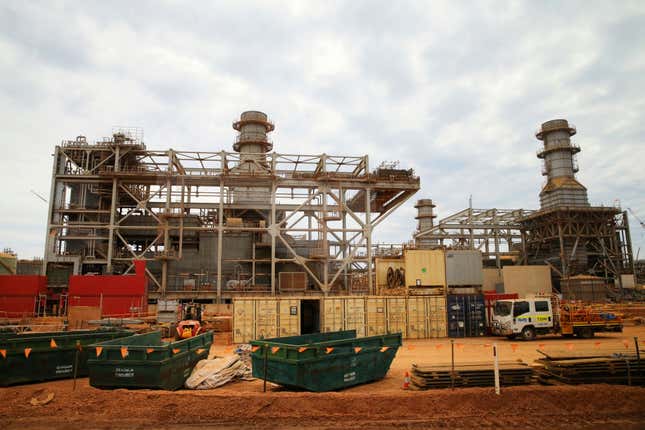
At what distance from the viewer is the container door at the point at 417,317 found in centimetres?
2483

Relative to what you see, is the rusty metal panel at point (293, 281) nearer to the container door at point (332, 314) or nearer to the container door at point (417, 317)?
the container door at point (332, 314)

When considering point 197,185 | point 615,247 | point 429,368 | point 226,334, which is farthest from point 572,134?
point 429,368

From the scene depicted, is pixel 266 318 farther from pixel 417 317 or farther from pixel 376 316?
pixel 417 317

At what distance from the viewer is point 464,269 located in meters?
34.2

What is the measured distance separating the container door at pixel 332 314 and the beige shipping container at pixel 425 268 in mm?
9305

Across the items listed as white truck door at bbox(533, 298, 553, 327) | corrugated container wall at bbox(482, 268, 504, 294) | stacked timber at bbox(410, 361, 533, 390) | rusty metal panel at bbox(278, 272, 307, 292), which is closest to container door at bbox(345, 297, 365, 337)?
Result: white truck door at bbox(533, 298, 553, 327)

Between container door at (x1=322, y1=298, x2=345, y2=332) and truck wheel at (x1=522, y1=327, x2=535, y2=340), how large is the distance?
30.9 ft

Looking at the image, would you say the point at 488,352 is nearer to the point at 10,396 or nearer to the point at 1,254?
the point at 10,396

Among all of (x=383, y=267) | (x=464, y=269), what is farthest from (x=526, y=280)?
(x=383, y=267)

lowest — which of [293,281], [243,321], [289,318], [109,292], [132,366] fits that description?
[132,366]

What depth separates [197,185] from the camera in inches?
1705

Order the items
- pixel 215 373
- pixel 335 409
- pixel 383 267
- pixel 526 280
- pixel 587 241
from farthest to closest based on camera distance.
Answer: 1. pixel 587 241
2. pixel 526 280
3. pixel 383 267
4. pixel 215 373
5. pixel 335 409

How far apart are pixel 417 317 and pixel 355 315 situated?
3625 mm

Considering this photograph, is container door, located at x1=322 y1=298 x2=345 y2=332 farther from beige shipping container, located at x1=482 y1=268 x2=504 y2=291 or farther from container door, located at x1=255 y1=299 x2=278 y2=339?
beige shipping container, located at x1=482 y1=268 x2=504 y2=291
